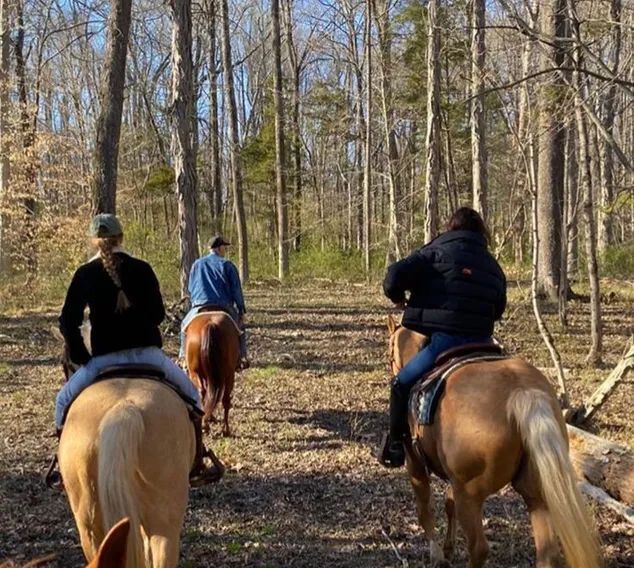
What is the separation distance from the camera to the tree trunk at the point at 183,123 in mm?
13289

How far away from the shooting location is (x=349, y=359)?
12.5 meters

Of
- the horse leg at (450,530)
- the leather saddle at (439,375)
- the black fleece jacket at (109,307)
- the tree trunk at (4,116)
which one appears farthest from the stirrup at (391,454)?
the tree trunk at (4,116)

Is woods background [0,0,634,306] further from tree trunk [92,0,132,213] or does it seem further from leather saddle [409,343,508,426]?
leather saddle [409,343,508,426]

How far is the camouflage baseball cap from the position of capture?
4547 mm

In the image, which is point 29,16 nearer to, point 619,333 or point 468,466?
point 619,333

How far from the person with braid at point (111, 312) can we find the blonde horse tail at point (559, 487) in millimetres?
2114

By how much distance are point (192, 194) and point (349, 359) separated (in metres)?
4.41

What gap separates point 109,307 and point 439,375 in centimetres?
214

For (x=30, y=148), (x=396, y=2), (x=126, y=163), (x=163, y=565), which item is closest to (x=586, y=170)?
(x=163, y=565)

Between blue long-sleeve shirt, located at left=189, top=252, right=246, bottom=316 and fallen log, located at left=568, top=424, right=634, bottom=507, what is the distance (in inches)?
164

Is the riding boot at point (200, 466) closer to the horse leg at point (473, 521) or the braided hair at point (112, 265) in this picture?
the braided hair at point (112, 265)

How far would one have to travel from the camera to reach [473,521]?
4152 mm

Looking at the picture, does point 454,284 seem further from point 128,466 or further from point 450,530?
point 128,466

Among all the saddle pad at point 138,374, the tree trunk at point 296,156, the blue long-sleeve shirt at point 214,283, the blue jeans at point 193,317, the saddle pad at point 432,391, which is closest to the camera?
the saddle pad at point 138,374
